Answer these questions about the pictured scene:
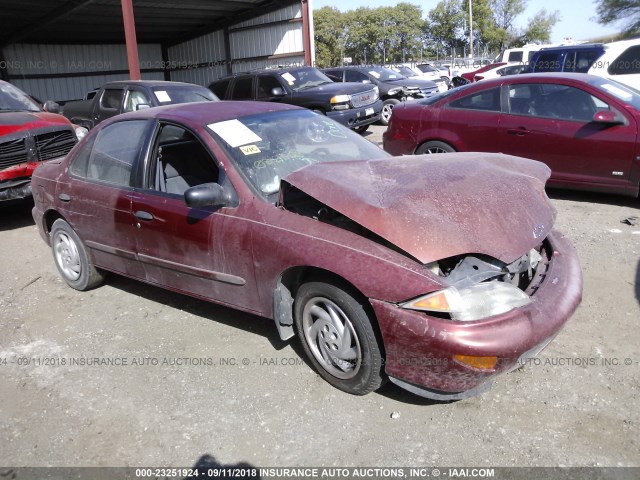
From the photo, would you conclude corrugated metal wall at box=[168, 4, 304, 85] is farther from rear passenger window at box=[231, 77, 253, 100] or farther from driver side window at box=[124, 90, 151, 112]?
driver side window at box=[124, 90, 151, 112]

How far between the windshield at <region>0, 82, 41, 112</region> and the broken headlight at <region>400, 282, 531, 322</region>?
288 inches

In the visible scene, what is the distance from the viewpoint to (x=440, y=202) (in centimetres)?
292

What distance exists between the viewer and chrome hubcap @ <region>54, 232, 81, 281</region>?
4750mm

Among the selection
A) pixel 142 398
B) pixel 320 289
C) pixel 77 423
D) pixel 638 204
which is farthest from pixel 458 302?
pixel 638 204

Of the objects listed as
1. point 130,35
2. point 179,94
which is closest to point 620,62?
point 179,94

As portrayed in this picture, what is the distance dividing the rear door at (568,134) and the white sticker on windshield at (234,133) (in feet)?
12.8

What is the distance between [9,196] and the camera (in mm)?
6730

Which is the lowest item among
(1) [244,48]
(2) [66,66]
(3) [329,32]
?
(2) [66,66]

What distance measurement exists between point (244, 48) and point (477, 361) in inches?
808

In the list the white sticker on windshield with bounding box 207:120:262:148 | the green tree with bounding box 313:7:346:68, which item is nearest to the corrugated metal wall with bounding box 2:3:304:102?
the white sticker on windshield with bounding box 207:120:262:148

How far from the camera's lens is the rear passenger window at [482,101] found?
6707 millimetres

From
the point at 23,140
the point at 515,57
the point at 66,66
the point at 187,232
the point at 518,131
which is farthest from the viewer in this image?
the point at 66,66

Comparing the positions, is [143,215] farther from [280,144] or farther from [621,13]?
[621,13]

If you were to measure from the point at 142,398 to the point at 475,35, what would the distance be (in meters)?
61.0
